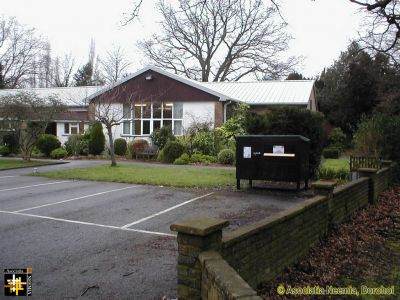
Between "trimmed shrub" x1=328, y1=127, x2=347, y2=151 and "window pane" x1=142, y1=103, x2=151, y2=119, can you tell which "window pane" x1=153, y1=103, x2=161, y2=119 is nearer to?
"window pane" x1=142, y1=103, x2=151, y2=119

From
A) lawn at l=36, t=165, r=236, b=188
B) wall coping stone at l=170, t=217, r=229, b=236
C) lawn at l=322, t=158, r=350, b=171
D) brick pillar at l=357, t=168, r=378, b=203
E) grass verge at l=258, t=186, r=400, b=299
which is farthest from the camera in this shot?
lawn at l=322, t=158, r=350, b=171

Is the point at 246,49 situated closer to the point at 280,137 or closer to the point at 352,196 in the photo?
the point at 280,137

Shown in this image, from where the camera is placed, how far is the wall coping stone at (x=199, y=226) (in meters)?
3.69

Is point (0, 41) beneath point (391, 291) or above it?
above

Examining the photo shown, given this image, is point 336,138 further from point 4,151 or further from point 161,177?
point 4,151

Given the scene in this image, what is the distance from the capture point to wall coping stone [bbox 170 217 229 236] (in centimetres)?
369

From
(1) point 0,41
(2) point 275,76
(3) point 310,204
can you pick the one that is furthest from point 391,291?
(1) point 0,41

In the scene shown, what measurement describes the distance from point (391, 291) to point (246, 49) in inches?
1521

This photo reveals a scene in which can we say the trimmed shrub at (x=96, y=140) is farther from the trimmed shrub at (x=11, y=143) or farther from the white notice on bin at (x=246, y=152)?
the white notice on bin at (x=246, y=152)

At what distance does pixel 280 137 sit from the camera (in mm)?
10844

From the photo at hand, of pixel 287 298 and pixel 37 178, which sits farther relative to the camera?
pixel 37 178

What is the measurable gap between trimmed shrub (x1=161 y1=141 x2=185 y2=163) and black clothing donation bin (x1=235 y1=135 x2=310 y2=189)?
10.1 metres

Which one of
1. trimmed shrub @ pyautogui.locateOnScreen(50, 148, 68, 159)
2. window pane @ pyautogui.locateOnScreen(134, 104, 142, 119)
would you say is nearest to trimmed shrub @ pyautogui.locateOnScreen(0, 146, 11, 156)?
trimmed shrub @ pyautogui.locateOnScreen(50, 148, 68, 159)

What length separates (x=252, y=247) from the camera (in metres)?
4.54
